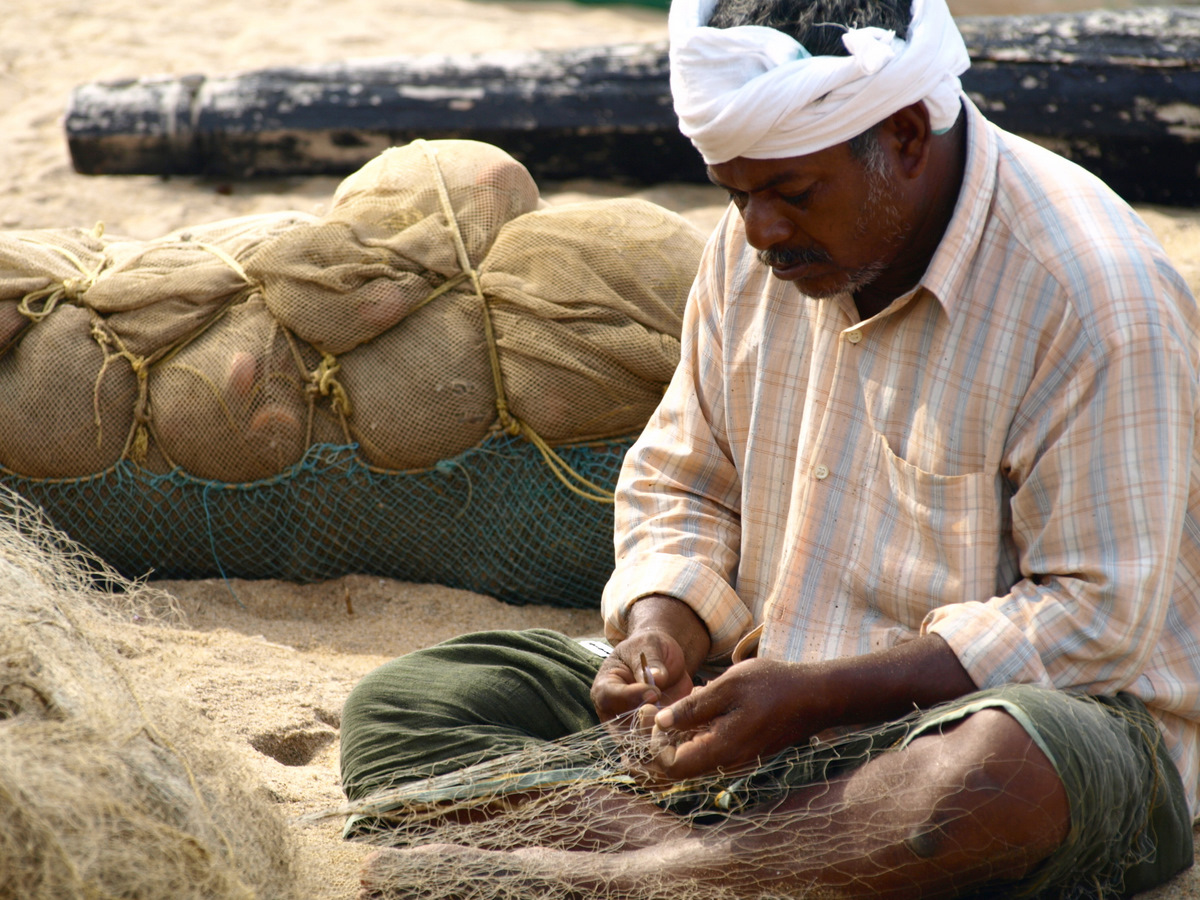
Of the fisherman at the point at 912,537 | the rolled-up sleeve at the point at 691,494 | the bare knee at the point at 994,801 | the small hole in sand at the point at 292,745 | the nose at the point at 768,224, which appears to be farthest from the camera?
the small hole in sand at the point at 292,745

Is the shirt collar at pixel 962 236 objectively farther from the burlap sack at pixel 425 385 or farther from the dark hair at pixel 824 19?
the burlap sack at pixel 425 385

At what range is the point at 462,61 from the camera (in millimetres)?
6820

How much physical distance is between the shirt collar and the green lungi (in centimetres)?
75

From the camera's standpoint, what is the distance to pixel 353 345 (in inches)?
162

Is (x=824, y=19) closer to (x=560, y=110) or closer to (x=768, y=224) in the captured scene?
(x=768, y=224)

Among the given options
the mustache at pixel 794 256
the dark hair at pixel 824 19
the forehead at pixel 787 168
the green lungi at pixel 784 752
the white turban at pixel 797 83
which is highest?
the dark hair at pixel 824 19

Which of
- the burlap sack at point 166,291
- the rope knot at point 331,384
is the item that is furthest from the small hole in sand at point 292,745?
the burlap sack at point 166,291

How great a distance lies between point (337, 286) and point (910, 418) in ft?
6.91

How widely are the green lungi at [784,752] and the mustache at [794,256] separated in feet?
2.88

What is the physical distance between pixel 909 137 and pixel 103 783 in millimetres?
1818

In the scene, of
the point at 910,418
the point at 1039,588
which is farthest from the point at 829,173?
the point at 1039,588

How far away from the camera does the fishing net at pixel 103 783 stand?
5.95ft

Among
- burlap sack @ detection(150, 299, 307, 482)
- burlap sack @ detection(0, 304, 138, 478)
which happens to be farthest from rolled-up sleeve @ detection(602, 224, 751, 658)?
burlap sack @ detection(0, 304, 138, 478)

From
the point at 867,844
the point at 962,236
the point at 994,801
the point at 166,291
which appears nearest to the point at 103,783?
the point at 867,844
